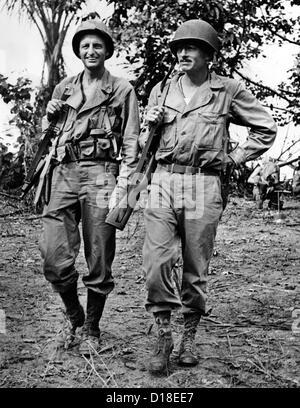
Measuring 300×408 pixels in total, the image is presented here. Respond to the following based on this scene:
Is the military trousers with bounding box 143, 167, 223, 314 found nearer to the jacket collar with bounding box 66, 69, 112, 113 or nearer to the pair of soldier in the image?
the pair of soldier

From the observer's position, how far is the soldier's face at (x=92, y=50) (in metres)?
4.32

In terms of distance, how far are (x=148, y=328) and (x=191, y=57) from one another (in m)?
2.12

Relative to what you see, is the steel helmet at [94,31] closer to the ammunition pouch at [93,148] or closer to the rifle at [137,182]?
the rifle at [137,182]

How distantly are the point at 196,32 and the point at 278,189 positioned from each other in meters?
10.1

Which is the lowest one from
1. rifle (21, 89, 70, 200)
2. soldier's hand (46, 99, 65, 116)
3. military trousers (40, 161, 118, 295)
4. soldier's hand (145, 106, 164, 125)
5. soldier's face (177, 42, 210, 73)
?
military trousers (40, 161, 118, 295)

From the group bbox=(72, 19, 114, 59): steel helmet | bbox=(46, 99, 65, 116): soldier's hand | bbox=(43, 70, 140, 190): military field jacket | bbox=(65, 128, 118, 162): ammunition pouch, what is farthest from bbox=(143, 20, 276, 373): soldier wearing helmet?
bbox=(46, 99, 65, 116): soldier's hand

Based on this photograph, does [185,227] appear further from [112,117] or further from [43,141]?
[43,141]

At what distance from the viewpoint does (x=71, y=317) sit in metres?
4.49

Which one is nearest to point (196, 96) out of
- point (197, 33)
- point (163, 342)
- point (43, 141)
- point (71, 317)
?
point (197, 33)

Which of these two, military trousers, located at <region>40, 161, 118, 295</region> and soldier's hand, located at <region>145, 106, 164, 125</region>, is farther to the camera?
military trousers, located at <region>40, 161, 118, 295</region>

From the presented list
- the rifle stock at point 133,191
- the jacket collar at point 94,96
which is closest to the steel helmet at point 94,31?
the jacket collar at point 94,96

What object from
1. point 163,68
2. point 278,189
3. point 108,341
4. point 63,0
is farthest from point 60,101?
point 278,189

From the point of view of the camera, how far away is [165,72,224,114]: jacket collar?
13.6ft
